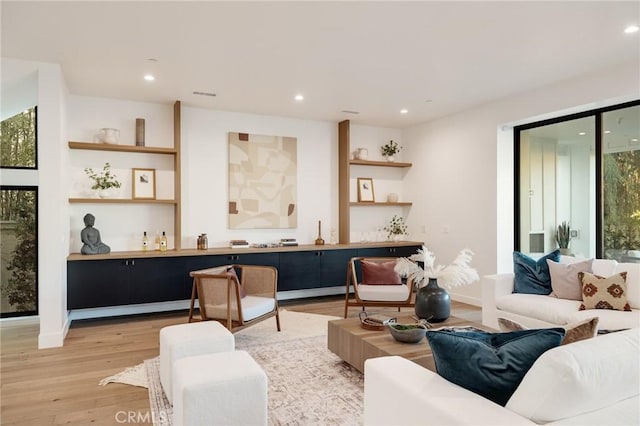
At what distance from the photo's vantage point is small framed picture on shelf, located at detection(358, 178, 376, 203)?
6656 mm

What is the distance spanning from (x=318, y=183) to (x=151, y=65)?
10.00ft

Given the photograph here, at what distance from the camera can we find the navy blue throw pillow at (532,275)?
4.06 m

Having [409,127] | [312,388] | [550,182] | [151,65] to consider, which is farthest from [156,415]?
[409,127]

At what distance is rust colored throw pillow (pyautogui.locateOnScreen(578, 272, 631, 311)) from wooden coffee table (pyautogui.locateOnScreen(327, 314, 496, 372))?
40.5 inches

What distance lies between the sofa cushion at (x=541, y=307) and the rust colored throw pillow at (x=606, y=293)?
0.12 meters

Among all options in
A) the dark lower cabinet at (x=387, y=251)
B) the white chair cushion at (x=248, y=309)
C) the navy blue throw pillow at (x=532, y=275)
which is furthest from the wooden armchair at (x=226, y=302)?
the navy blue throw pillow at (x=532, y=275)

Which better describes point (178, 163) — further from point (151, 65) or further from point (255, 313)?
point (255, 313)

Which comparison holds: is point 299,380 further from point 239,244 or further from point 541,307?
point 239,244

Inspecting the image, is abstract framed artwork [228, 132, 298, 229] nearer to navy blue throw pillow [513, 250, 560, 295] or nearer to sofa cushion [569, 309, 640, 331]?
navy blue throw pillow [513, 250, 560, 295]

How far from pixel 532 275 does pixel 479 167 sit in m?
1.94

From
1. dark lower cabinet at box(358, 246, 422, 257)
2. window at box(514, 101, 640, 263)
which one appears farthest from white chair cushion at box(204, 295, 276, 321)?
window at box(514, 101, 640, 263)

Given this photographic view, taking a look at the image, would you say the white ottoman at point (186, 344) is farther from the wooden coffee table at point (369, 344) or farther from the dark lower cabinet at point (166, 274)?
the dark lower cabinet at point (166, 274)

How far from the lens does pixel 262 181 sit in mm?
5973

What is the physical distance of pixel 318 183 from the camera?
6410 millimetres
